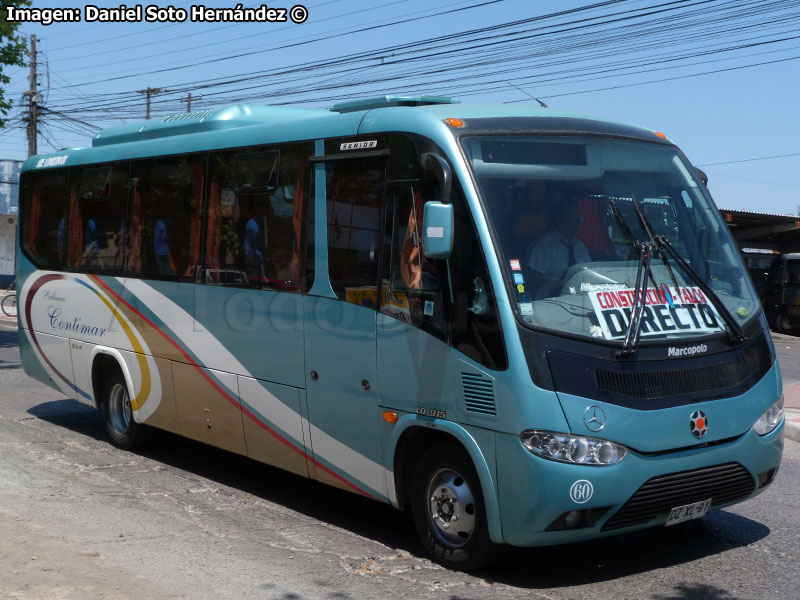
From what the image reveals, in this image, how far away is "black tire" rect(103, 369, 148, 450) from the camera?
9.86 m

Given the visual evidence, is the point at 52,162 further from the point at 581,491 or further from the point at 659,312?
the point at 581,491

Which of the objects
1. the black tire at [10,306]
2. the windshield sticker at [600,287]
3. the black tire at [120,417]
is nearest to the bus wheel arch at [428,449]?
the windshield sticker at [600,287]

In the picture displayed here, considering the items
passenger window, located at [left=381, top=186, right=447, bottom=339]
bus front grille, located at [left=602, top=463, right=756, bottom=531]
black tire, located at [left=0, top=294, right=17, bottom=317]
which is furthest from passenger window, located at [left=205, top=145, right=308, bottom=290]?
black tire, located at [left=0, top=294, right=17, bottom=317]

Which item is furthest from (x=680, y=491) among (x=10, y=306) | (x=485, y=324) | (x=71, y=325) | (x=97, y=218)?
(x=10, y=306)

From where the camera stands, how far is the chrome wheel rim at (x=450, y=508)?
→ 593cm

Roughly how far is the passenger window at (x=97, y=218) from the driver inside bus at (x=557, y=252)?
210 inches

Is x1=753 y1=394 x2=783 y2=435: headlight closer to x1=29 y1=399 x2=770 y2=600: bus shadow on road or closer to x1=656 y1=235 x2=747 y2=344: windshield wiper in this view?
x1=656 y1=235 x2=747 y2=344: windshield wiper

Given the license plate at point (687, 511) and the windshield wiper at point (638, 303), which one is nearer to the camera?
the windshield wiper at point (638, 303)

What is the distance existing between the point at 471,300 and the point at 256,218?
8.78 feet

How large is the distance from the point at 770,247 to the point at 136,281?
31513 millimetres

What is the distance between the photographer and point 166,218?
9148 millimetres

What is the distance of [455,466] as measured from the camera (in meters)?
5.96

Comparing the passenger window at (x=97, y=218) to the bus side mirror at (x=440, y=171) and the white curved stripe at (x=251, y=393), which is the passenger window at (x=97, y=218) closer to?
the white curved stripe at (x=251, y=393)

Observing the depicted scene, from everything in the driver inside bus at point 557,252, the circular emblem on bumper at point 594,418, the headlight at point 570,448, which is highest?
the driver inside bus at point 557,252
